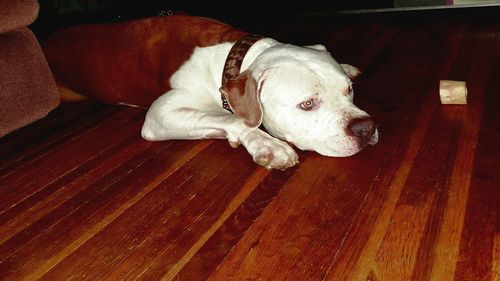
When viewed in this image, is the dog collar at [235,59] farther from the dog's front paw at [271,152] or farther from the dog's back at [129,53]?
the dog's front paw at [271,152]

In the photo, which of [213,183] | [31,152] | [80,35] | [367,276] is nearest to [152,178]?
[213,183]

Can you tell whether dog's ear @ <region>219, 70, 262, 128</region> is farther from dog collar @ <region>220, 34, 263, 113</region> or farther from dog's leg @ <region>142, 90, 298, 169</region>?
dog collar @ <region>220, 34, 263, 113</region>

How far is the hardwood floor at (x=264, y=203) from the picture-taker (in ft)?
5.12

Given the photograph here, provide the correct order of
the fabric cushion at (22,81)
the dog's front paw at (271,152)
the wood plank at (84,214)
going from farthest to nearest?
the fabric cushion at (22,81), the dog's front paw at (271,152), the wood plank at (84,214)

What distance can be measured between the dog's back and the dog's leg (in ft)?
0.71

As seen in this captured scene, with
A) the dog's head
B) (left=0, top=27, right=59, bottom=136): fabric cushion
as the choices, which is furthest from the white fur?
(left=0, top=27, right=59, bottom=136): fabric cushion

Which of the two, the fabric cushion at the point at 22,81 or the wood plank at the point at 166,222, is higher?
the fabric cushion at the point at 22,81

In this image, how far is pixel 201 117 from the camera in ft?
8.29

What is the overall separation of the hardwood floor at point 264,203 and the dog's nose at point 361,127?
0.49 feet

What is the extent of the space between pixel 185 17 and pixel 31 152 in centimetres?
117

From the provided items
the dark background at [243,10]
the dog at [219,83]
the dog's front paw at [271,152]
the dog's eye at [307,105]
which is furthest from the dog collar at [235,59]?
the dark background at [243,10]

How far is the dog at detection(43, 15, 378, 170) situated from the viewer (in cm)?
213

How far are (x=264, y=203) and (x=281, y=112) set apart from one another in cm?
47

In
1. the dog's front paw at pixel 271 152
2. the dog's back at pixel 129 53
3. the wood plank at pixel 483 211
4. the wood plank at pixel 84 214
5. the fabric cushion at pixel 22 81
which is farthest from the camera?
the dog's back at pixel 129 53
